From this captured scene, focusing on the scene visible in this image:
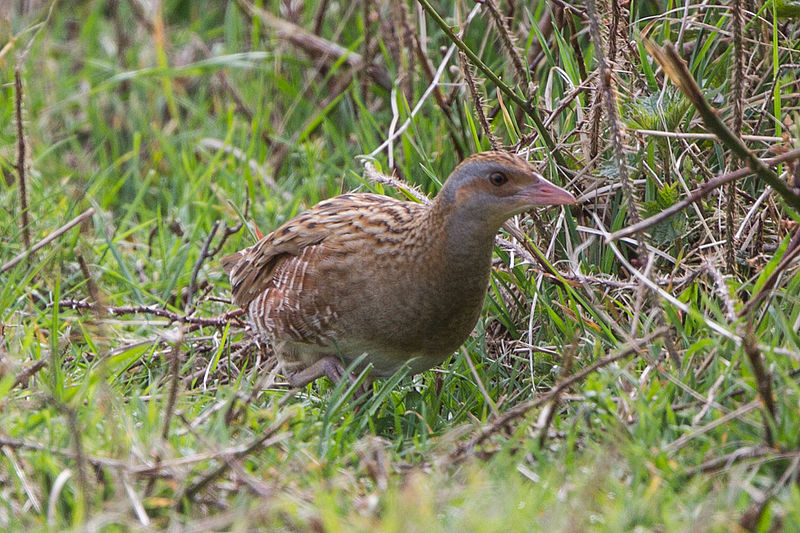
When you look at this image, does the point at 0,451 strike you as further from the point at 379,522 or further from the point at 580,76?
the point at 580,76

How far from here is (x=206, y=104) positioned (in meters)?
6.91

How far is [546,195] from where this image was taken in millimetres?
3469

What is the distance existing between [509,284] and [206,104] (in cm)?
329

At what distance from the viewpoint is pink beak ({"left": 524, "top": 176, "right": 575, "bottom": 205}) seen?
3.46 m

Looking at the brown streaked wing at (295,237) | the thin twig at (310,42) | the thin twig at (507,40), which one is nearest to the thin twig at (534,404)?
the brown streaked wing at (295,237)

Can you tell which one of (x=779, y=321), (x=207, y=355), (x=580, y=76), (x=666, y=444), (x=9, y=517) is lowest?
(x=207, y=355)

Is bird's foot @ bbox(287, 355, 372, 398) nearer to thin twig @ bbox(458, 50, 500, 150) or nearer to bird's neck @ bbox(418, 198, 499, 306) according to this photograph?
bird's neck @ bbox(418, 198, 499, 306)

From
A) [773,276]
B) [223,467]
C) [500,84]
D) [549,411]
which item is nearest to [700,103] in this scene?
[773,276]

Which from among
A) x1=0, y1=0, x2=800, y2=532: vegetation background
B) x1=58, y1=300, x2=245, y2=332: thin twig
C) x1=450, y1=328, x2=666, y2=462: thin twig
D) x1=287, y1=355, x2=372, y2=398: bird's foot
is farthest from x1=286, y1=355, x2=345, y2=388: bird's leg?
x1=450, y1=328, x2=666, y2=462: thin twig

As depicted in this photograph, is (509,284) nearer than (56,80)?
Yes

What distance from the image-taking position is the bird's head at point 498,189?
11.4 feet

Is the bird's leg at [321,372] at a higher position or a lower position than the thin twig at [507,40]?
lower

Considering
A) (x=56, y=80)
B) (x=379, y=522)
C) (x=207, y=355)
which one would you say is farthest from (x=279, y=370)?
(x=56, y=80)

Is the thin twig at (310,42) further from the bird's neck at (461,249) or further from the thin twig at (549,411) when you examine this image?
the thin twig at (549,411)
